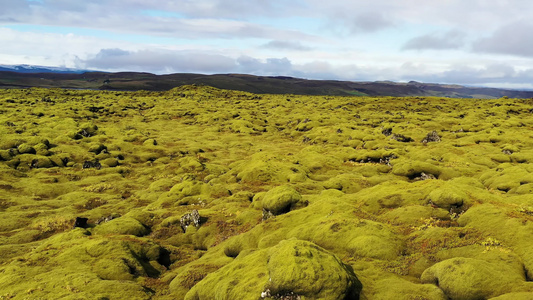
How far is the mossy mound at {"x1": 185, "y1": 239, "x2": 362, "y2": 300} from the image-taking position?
13125mm

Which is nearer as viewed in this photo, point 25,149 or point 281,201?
point 281,201

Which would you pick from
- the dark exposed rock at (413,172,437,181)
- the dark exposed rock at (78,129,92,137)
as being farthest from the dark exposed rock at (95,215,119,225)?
the dark exposed rock at (78,129,92,137)

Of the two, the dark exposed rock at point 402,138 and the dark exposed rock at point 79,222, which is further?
the dark exposed rock at point 402,138

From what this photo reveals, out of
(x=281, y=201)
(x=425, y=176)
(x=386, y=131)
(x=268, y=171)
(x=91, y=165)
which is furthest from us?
(x=386, y=131)

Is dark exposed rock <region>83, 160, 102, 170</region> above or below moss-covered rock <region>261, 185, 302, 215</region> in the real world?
below

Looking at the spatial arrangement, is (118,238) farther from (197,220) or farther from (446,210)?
(446,210)

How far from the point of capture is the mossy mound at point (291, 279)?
13125mm

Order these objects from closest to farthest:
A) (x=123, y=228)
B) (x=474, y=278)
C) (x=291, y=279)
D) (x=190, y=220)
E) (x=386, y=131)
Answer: (x=291, y=279) → (x=474, y=278) → (x=123, y=228) → (x=190, y=220) → (x=386, y=131)

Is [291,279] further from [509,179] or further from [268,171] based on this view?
[509,179]

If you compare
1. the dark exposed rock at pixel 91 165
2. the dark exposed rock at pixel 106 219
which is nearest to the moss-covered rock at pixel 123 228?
the dark exposed rock at pixel 106 219

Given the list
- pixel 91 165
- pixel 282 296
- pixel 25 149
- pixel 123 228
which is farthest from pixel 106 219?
pixel 25 149

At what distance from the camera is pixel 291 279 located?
1320 centimetres

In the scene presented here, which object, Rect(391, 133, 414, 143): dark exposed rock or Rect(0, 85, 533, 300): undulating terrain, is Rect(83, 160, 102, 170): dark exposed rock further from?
Rect(391, 133, 414, 143): dark exposed rock

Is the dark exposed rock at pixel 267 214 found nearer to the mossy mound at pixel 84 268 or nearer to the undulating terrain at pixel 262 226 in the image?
the undulating terrain at pixel 262 226
